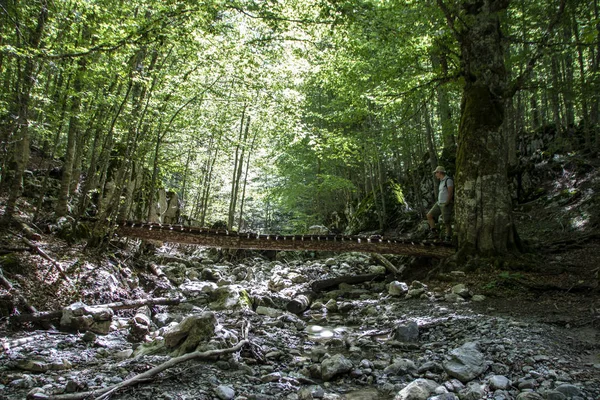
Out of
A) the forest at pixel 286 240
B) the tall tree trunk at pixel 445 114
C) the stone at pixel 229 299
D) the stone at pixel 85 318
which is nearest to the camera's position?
the forest at pixel 286 240

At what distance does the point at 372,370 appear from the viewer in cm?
393

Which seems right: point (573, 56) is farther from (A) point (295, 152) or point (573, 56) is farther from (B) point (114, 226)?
(B) point (114, 226)

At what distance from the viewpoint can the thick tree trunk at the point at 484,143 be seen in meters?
7.64

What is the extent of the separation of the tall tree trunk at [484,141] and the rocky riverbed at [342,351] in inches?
45.0

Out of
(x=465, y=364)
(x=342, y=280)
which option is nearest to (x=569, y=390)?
(x=465, y=364)

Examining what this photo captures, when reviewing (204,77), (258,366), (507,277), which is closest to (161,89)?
(204,77)

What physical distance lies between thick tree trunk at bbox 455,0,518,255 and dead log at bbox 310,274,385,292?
107 inches

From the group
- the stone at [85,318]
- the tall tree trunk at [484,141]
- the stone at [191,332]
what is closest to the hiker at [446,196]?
the tall tree trunk at [484,141]

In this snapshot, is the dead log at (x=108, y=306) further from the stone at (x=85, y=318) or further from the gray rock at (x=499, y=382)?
the gray rock at (x=499, y=382)

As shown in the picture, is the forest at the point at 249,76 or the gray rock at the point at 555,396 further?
the forest at the point at 249,76

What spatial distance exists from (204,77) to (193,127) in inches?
67.3

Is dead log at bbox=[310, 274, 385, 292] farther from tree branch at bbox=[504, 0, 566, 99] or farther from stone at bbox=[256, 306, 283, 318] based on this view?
tree branch at bbox=[504, 0, 566, 99]

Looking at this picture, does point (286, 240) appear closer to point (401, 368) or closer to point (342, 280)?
point (342, 280)

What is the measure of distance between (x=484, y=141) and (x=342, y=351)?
5734 millimetres
